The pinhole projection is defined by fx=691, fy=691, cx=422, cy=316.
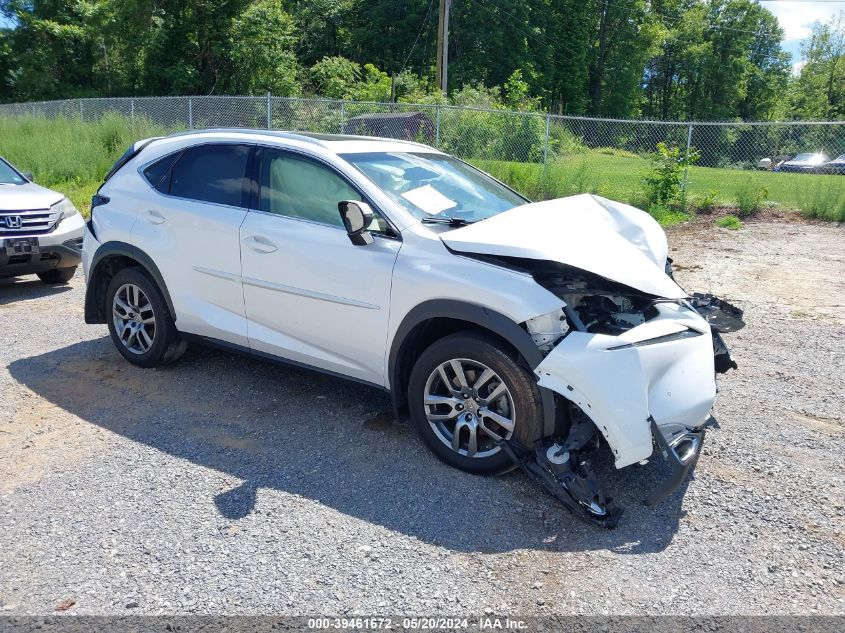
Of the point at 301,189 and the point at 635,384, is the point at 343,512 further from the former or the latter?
the point at 301,189

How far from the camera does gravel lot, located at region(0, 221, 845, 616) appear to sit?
9.50 ft

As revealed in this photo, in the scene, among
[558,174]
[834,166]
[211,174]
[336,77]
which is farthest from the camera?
[336,77]

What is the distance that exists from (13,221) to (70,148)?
31.6 feet

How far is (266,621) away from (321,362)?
6.12 feet

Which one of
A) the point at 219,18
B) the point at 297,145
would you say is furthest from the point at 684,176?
the point at 219,18

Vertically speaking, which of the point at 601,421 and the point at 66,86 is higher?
the point at 66,86

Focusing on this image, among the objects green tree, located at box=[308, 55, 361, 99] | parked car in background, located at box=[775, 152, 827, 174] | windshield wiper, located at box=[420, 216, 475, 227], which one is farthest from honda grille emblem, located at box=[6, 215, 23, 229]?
green tree, located at box=[308, 55, 361, 99]

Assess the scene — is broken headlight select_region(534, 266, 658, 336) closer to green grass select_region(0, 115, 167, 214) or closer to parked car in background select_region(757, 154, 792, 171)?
parked car in background select_region(757, 154, 792, 171)

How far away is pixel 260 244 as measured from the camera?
177 inches

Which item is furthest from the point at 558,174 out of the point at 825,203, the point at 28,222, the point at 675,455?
the point at 675,455

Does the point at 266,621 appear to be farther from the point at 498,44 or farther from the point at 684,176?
the point at 498,44

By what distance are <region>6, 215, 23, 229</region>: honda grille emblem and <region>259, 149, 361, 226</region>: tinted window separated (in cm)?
416

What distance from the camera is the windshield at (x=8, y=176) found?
828 cm

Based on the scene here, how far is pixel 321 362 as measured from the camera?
435 cm
